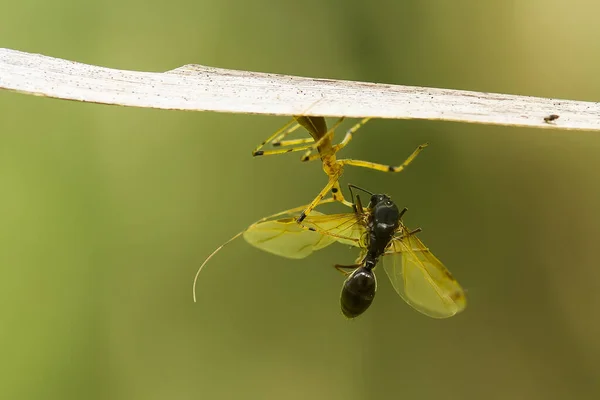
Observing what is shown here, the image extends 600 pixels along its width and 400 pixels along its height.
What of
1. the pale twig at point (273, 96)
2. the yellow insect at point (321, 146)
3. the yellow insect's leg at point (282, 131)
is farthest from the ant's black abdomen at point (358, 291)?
the pale twig at point (273, 96)

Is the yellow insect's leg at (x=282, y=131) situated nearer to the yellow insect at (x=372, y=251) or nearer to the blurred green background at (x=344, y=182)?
the yellow insect at (x=372, y=251)

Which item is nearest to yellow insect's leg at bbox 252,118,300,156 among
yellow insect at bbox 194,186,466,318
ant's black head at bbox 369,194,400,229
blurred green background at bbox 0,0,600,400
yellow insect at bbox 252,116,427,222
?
yellow insect at bbox 252,116,427,222

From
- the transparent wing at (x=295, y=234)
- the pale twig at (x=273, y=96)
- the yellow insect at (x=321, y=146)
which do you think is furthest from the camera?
the transparent wing at (x=295, y=234)

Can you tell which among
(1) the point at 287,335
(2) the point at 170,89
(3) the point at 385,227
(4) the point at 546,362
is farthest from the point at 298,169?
(2) the point at 170,89

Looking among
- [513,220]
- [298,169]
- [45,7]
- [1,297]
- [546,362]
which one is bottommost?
[546,362]

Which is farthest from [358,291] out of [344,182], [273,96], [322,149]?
[344,182]

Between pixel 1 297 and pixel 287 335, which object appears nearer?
pixel 1 297

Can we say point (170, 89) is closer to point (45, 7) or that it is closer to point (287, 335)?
point (45, 7)
